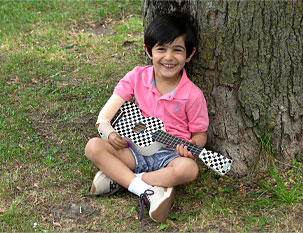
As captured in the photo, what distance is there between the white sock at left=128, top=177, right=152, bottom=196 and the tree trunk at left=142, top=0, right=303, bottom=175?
2.36 feet

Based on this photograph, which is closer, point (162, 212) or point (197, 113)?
point (162, 212)

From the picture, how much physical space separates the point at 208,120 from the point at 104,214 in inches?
40.5

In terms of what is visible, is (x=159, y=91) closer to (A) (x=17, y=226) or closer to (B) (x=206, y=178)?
(B) (x=206, y=178)

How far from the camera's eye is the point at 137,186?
3.12m

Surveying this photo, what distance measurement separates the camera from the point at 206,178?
3.39 m

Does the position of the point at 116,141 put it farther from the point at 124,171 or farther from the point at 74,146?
the point at 74,146

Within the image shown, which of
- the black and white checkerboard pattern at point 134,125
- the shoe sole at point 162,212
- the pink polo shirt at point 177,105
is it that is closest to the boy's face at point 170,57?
the pink polo shirt at point 177,105

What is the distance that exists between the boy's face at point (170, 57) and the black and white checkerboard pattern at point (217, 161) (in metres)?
0.65

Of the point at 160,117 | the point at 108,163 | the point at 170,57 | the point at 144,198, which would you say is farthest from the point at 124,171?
the point at 170,57

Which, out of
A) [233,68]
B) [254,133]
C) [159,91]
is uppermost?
[233,68]

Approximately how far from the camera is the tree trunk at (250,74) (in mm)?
3084

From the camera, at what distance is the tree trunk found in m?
3.08

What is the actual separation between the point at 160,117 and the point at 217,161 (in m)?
0.57

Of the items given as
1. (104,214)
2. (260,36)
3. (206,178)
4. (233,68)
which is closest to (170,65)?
(233,68)
